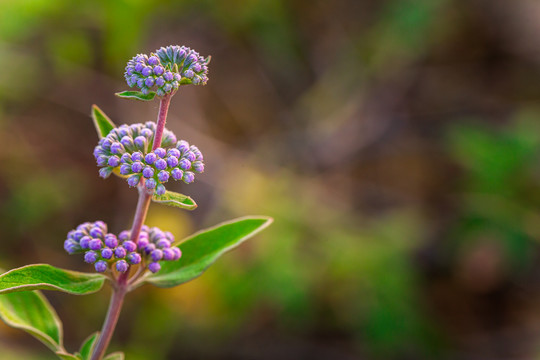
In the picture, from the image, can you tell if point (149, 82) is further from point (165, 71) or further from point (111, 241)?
point (111, 241)

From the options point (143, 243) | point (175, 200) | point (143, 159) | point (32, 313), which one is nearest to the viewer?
point (175, 200)

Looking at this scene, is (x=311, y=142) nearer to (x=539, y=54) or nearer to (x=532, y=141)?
(x=532, y=141)

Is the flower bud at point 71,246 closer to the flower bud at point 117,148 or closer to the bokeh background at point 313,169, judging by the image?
the flower bud at point 117,148

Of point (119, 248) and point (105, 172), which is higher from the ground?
point (105, 172)

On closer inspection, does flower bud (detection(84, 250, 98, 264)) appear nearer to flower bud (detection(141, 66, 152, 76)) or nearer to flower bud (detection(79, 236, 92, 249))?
flower bud (detection(79, 236, 92, 249))

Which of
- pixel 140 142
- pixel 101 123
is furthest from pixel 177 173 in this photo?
pixel 101 123

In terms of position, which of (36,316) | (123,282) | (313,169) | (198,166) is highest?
(313,169)

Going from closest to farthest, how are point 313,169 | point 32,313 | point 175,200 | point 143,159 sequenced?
point 175,200
point 143,159
point 32,313
point 313,169
